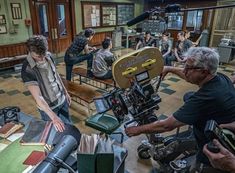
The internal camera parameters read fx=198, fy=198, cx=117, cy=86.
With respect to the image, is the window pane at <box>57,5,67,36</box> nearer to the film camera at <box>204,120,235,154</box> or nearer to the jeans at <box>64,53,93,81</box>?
the jeans at <box>64,53,93,81</box>

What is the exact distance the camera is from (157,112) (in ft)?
11.4

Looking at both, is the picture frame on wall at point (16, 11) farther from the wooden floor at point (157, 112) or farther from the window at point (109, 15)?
the window at point (109, 15)

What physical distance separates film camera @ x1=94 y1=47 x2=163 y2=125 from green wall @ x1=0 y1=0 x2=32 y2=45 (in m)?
5.24

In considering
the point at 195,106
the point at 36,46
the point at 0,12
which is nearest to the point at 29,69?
the point at 36,46

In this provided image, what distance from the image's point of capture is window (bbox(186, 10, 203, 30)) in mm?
8258

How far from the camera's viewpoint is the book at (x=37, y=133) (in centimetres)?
148

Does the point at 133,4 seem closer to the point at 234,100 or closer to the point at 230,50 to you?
the point at 230,50

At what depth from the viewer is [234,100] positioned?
1.31 metres

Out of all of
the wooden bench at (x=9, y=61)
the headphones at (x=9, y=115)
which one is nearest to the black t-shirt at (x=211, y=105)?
the headphones at (x=9, y=115)

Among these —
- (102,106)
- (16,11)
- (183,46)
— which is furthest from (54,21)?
(102,106)

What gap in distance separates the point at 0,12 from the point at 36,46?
458 centimetres

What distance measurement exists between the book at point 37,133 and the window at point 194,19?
8.20m

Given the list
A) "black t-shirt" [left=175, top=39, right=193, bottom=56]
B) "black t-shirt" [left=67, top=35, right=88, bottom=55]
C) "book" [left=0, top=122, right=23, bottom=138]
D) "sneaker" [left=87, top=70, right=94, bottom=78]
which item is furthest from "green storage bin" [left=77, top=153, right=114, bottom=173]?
"black t-shirt" [left=175, top=39, right=193, bottom=56]

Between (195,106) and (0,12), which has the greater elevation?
(0,12)
